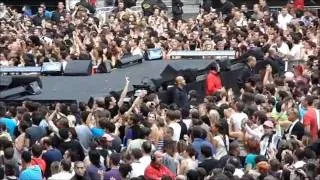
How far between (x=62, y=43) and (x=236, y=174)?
44.8 feet

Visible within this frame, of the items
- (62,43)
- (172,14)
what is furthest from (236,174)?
(172,14)

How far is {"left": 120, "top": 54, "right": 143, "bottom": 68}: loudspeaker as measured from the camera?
2737 cm

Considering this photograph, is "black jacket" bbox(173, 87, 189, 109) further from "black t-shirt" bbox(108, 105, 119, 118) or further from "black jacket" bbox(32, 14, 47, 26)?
"black jacket" bbox(32, 14, 47, 26)

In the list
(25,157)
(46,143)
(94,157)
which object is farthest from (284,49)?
(25,157)

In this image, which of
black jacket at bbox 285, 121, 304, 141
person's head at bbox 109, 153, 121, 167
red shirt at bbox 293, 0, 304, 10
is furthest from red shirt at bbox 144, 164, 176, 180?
red shirt at bbox 293, 0, 304, 10

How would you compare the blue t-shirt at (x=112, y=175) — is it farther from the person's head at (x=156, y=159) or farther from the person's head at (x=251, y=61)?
the person's head at (x=251, y=61)

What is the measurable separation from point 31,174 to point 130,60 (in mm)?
12550

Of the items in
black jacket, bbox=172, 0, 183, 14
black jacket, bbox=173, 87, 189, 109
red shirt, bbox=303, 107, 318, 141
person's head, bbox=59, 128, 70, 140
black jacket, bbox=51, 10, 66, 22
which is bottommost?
black jacket, bbox=172, 0, 183, 14

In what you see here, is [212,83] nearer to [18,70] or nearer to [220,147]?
[18,70]

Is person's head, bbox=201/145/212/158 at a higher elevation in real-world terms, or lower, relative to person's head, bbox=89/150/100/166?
lower

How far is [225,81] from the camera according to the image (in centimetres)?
2603

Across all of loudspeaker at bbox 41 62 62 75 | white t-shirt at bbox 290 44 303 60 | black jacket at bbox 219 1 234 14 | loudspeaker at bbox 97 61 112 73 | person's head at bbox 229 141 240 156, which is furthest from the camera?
black jacket at bbox 219 1 234 14

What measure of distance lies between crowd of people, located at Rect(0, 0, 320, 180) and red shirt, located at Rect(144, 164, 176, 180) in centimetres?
2

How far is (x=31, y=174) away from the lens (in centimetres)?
1527
